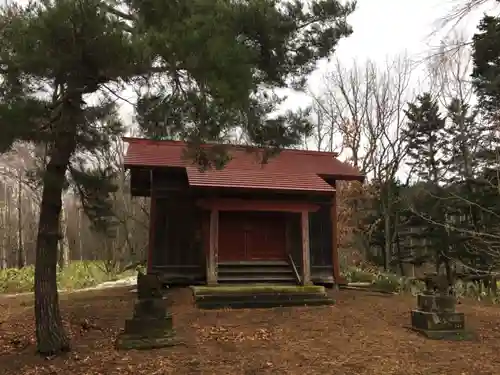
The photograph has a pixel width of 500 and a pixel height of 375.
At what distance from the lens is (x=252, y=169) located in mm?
13625

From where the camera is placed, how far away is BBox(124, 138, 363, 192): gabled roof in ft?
40.1

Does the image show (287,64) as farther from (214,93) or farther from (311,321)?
(311,321)

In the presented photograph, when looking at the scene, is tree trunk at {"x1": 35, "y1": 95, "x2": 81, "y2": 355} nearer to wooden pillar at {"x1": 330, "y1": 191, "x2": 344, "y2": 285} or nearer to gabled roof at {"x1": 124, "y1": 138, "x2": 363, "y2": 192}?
gabled roof at {"x1": 124, "y1": 138, "x2": 363, "y2": 192}

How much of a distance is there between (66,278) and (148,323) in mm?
12071

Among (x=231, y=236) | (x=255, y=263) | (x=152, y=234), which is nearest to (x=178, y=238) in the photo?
(x=152, y=234)

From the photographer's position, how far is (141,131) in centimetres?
661

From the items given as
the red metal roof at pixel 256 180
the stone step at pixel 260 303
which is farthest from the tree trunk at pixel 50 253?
the red metal roof at pixel 256 180

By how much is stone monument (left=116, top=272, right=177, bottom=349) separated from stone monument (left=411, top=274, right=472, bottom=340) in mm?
4647

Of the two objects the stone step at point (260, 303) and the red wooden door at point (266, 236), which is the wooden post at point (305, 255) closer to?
the stone step at point (260, 303)

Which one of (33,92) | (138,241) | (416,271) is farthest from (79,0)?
(416,271)

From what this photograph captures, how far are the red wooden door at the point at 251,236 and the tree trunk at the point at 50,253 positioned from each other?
674cm

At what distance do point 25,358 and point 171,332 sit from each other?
222cm

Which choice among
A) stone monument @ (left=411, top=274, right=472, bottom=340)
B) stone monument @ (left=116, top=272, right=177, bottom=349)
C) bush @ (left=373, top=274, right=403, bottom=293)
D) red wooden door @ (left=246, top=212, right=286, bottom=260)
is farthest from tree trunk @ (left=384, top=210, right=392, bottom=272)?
stone monument @ (left=116, top=272, right=177, bottom=349)

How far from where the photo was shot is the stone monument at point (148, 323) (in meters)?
7.41
